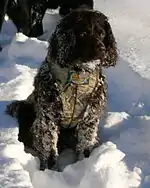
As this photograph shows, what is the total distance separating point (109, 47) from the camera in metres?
3.49

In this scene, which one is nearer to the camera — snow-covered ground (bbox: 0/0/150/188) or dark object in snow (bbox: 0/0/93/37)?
snow-covered ground (bbox: 0/0/150/188)

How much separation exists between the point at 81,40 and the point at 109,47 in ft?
0.91

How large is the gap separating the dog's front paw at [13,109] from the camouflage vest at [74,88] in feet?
1.26

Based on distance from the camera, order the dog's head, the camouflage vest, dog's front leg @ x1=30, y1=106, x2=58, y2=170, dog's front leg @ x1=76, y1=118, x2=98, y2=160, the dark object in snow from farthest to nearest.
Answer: the dark object in snow, dog's front leg @ x1=76, y1=118, x2=98, y2=160, dog's front leg @ x1=30, y1=106, x2=58, y2=170, the camouflage vest, the dog's head

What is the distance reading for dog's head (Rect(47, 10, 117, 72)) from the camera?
3285mm

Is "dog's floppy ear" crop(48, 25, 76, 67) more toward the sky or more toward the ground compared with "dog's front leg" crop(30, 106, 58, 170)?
more toward the sky

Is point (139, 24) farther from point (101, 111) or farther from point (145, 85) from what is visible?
point (101, 111)

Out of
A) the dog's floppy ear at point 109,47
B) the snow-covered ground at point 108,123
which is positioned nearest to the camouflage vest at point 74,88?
the dog's floppy ear at point 109,47

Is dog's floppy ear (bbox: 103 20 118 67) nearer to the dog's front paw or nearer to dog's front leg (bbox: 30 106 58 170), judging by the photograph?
dog's front leg (bbox: 30 106 58 170)

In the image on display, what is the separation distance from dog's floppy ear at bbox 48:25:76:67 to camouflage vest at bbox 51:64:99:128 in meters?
0.07

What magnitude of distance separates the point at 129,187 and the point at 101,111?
0.61m

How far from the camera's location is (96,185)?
3238 mm

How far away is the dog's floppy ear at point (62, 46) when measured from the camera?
10.8 ft

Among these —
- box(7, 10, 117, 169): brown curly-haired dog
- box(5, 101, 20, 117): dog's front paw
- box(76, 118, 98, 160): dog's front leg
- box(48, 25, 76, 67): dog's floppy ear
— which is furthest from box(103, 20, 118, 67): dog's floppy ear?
box(5, 101, 20, 117): dog's front paw
